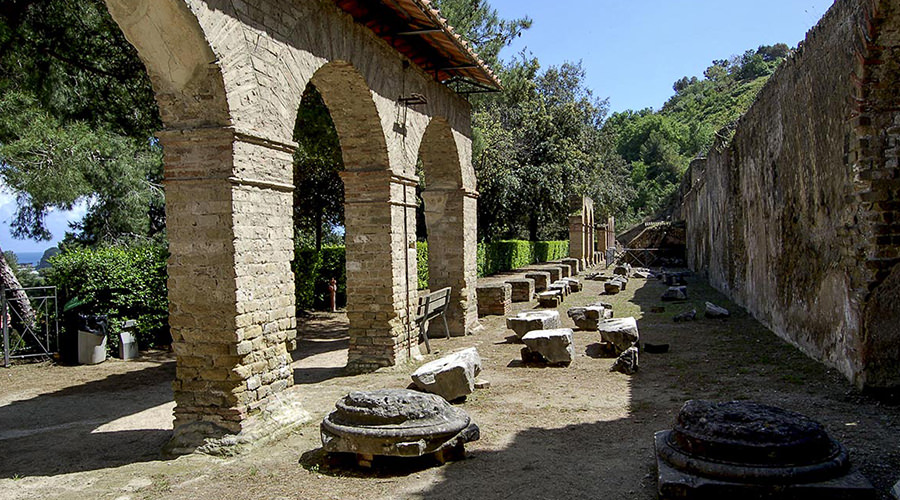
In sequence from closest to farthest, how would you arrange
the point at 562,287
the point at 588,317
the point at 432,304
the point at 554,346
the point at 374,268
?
the point at 554,346 → the point at 374,268 → the point at 432,304 → the point at 588,317 → the point at 562,287

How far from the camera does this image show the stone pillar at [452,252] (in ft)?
37.7

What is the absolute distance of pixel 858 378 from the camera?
626cm

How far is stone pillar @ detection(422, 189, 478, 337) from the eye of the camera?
11492 mm

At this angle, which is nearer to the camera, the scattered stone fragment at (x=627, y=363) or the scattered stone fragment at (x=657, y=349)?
the scattered stone fragment at (x=627, y=363)

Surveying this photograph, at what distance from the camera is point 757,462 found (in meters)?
3.56

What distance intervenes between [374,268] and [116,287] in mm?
4877

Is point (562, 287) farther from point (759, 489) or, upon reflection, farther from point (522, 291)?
point (759, 489)

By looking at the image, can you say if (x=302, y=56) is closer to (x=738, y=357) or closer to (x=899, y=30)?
(x=899, y=30)

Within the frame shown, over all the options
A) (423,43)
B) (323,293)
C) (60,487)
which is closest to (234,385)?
(60,487)

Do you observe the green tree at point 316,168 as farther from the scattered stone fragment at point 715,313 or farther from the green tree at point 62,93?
the scattered stone fragment at point 715,313

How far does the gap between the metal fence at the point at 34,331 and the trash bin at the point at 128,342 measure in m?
1.02

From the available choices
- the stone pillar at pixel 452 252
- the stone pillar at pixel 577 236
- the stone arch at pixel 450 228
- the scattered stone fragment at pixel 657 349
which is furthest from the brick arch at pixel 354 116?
the stone pillar at pixel 577 236

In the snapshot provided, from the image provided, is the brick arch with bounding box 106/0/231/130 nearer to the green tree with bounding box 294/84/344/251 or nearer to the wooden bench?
the wooden bench

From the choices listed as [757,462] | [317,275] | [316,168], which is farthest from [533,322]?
[316,168]
